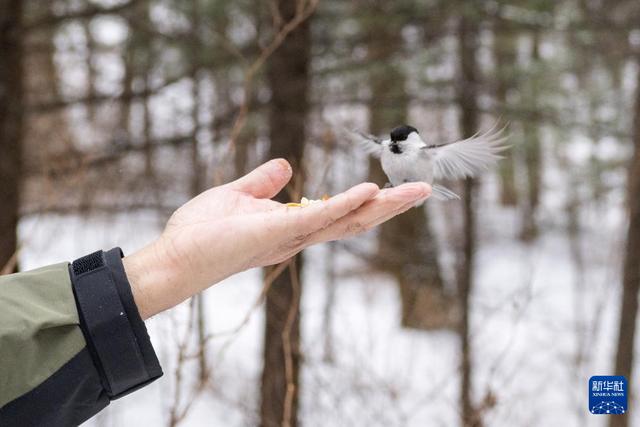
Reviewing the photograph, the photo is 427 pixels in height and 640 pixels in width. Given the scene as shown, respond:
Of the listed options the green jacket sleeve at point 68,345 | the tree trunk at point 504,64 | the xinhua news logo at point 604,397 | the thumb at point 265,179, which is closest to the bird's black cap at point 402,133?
the thumb at point 265,179

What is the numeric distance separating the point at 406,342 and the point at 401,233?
1.18 metres

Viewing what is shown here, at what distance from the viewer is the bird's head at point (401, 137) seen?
5.24 ft

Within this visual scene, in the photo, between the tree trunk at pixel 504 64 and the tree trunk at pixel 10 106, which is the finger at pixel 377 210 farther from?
the tree trunk at pixel 504 64

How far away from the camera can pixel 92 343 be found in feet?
3.77

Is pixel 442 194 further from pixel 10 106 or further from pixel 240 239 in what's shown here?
pixel 10 106

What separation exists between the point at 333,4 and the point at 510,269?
5454 mm

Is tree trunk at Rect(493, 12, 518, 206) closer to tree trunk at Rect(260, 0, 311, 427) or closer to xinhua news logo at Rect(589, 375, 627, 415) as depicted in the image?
tree trunk at Rect(260, 0, 311, 427)

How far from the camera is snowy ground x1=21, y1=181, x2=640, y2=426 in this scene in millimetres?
4105

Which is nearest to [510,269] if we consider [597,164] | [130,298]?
[597,164]

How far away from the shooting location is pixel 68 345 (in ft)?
3.71

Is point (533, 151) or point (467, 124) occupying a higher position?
point (467, 124)

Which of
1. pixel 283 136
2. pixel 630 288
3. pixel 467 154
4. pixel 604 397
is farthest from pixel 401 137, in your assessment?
pixel 630 288

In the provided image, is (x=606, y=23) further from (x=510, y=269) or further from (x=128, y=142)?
(x=510, y=269)

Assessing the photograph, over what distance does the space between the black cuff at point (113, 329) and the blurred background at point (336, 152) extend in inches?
88.7
